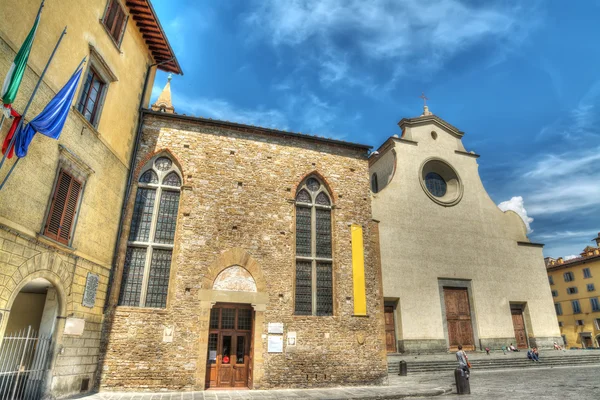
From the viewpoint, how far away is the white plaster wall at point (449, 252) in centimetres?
2030

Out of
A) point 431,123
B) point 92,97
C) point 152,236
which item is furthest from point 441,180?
point 92,97

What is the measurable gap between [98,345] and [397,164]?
18.9 meters

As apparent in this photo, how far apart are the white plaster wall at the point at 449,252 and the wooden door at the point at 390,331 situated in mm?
436

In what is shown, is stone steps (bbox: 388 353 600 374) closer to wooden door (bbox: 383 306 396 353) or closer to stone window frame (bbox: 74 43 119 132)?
wooden door (bbox: 383 306 396 353)

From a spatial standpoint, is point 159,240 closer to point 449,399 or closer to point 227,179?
point 227,179

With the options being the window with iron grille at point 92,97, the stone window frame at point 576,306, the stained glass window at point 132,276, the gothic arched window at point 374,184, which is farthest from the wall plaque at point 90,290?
the stone window frame at point 576,306

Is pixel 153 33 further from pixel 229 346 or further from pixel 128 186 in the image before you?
pixel 229 346

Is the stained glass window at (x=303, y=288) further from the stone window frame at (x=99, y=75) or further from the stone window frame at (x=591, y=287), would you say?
the stone window frame at (x=591, y=287)

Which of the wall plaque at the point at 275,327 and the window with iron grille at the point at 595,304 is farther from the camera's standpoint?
the window with iron grille at the point at 595,304

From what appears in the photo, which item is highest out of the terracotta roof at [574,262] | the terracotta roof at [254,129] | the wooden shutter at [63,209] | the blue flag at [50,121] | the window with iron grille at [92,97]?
the terracotta roof at [574,262]

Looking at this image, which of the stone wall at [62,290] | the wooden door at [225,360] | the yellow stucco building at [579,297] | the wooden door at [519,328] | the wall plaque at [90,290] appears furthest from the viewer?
the yellow stucco building at [579,297]

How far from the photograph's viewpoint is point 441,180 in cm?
2548

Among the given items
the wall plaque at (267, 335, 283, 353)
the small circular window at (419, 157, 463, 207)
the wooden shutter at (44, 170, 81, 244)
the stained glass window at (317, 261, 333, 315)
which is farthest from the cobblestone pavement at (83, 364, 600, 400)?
the small circular window at (419, 157, 463, 207)

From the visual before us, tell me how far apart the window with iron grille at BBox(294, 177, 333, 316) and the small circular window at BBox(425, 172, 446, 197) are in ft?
42.3
